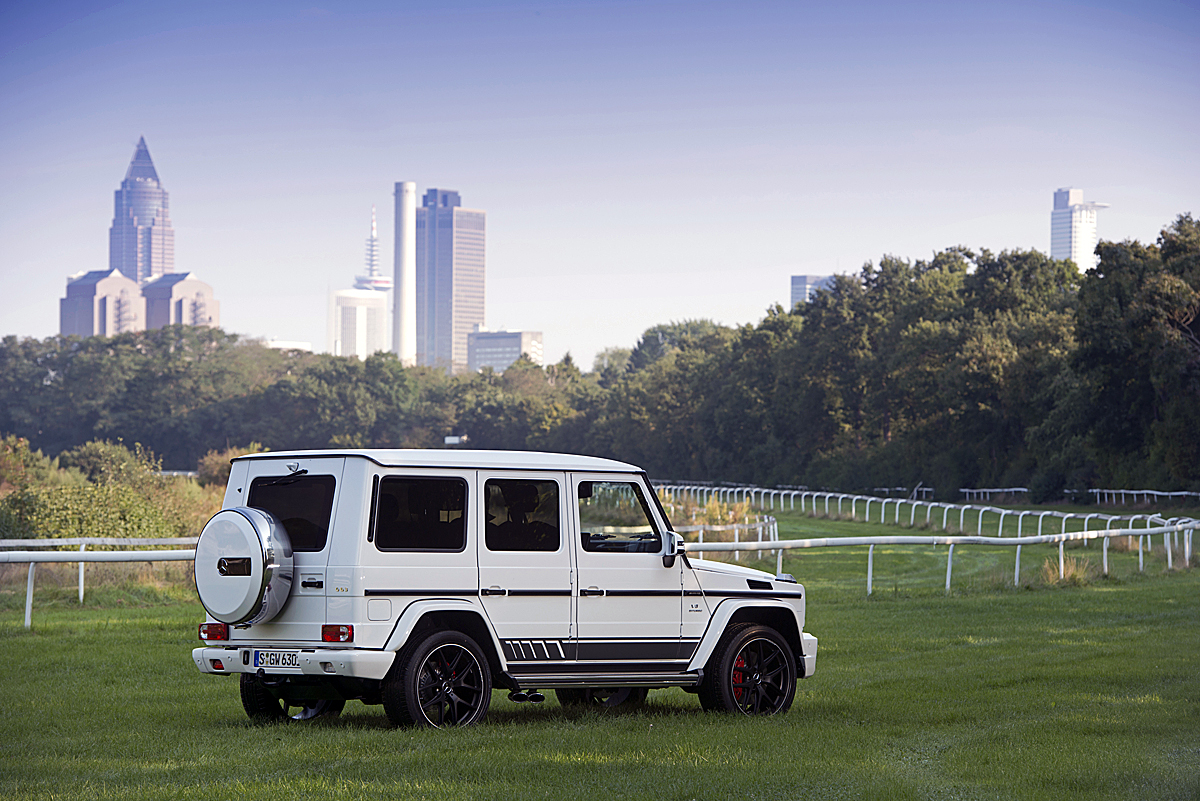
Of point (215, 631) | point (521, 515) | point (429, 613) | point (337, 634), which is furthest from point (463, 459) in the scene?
point (215, 631)

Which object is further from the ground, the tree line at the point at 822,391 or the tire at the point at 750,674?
the tree line at the point at 822,391

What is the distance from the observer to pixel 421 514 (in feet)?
29.8

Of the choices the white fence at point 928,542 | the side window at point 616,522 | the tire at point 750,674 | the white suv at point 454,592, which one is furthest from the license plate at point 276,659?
the white fence at point 928,542

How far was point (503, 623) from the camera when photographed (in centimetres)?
Result: 920

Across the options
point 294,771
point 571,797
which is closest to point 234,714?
point 294,771

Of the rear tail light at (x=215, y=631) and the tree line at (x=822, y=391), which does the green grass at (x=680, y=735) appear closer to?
the rear tail light at (x=215, y=631)

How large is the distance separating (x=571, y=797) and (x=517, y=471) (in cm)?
300

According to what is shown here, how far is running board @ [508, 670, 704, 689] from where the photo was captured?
9.29 metres

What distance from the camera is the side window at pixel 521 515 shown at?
30.6 ft

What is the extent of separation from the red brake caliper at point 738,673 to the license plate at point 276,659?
3.39m

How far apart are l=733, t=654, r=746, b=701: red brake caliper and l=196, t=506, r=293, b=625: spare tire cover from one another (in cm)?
352

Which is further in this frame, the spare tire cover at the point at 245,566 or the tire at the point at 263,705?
the tire at the point at 263,705

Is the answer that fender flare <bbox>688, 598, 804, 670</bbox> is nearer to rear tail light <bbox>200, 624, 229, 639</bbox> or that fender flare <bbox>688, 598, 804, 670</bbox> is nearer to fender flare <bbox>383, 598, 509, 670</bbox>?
fender flare <bbox>383, 598, 509, 670</bbox>

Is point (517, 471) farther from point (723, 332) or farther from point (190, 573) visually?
point (723, 332)
